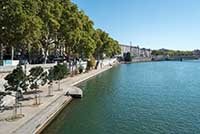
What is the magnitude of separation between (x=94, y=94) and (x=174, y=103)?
489 inches

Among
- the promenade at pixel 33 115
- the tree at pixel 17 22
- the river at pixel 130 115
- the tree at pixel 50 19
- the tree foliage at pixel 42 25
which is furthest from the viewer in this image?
the tree at pixel 50 19

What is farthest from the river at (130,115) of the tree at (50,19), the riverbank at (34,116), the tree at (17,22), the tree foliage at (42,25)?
the tree at (50,19)

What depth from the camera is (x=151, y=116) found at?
103 ft

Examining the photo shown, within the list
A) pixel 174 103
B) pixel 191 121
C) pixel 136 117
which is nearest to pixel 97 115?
pixel 136 117

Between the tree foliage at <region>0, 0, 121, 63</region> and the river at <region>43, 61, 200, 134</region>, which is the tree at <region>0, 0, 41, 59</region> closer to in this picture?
the tree foliage at <region>0, 0, 121, 63</region>

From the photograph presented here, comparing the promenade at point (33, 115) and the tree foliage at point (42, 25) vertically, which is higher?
the tree foliage at point (42, 25)

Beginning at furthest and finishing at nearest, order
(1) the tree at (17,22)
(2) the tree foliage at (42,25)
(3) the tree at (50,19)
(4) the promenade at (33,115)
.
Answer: (3) the tree at (50,19) → (2) the tree foliage at (42,25) → (1) the tree at (17,22) → (4) the promenade at (33,115)

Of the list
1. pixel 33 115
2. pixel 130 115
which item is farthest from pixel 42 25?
pixel 33 115

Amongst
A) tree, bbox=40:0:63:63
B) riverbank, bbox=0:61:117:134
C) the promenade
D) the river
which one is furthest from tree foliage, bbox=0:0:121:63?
the river

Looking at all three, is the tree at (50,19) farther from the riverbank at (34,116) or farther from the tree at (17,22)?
the riverbank at (34,116)

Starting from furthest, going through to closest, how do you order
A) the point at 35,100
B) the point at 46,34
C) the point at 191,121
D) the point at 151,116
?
the point at 46,34 → the point at 35,100 → the point at 151,116 → the point at 191,121

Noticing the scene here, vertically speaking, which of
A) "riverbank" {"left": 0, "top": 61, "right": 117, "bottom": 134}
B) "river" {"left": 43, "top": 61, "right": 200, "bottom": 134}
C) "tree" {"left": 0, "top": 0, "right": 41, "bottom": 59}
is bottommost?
"river" {"left": 43, "top": 61, "right": 200, "bottom": 134}

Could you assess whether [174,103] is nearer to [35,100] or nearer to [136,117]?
[136,117]

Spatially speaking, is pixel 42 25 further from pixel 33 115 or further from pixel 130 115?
pixel 33 115
